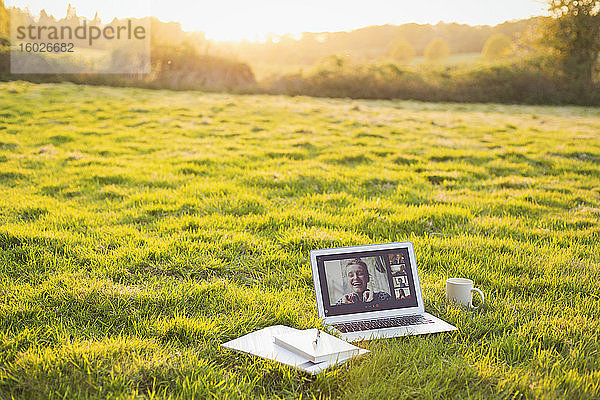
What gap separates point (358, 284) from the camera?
4266 millimetres

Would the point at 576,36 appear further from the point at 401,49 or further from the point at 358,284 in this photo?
the point at 358,284

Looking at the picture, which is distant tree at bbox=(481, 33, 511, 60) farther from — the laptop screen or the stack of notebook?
the stack of notebook

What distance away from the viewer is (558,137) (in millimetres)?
15945

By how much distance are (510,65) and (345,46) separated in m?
23.4

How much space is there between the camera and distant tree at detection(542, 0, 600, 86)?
123 ft

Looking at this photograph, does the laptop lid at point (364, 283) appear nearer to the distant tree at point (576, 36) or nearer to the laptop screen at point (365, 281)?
the laptop screen at point (365, 281)

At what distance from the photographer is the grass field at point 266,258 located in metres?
3.29

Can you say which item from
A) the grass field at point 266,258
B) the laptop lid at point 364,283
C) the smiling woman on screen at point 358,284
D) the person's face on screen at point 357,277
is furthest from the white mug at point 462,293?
the person's face on screen at point 357,277

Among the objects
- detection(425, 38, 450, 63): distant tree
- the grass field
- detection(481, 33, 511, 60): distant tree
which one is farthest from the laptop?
detection(425, 38, 450, 63): distant tree

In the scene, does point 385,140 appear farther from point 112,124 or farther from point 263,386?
point 263,386

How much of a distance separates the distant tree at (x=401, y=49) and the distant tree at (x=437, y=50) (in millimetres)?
2273

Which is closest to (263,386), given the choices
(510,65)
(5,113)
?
(5,113)

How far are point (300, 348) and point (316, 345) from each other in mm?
129

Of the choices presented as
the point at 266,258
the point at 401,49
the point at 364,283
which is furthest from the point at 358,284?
the point at 401,49
